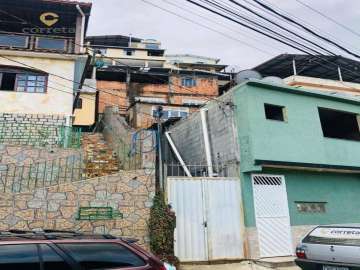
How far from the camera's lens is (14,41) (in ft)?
61.3

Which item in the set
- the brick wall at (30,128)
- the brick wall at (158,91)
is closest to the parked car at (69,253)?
the brick wall at (30,128)

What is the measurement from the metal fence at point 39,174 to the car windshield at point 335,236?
23.0 feet

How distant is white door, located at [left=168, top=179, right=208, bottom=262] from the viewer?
9.73 m

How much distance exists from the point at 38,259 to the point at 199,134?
35.0ft

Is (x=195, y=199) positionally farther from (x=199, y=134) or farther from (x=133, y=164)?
(x=199, y=134)

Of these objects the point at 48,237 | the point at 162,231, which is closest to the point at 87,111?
the point at 162,231

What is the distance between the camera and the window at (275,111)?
12780mm

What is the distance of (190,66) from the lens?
45781mm

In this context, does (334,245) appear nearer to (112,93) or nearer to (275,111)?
(275,111)

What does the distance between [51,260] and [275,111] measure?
36.1 ft

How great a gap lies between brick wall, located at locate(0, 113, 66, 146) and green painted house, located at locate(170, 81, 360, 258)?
6.29m

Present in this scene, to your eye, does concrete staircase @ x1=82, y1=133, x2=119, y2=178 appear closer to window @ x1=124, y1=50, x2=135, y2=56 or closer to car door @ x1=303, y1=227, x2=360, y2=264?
car door @ x1=303, y1=227, x2=360, y2=264

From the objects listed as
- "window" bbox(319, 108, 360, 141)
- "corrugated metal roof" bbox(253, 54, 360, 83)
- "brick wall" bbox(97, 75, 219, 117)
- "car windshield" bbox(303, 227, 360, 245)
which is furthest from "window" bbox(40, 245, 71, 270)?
"brick wall" bbox(97, 75, 219, 117)

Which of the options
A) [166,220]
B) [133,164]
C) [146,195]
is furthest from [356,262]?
[133,164]
